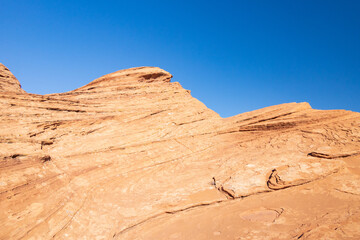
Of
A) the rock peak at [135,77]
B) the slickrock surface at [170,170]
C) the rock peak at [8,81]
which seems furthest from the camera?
the rock peak at [135,77]

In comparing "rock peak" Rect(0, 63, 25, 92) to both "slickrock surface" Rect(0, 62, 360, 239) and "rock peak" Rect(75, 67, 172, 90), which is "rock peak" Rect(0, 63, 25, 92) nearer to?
"slickrock surface" Rect(0, 62, 360, 239)

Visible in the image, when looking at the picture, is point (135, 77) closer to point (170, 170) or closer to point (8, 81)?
point (8, 81)

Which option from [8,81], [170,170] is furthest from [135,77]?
[170,170]

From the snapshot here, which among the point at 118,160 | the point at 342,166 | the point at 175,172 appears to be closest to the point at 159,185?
the point at 175,172

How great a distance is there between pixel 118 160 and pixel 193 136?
5095mm

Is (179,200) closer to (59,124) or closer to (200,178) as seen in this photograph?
(200,178)

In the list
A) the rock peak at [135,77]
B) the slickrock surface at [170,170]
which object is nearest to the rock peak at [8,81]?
the slickrock surface at [170,170]

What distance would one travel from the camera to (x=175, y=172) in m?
12.1

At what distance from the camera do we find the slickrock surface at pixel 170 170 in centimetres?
792

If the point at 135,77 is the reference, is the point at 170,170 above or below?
below

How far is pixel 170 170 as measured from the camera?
40.2 feet

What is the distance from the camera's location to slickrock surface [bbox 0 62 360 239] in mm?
7922

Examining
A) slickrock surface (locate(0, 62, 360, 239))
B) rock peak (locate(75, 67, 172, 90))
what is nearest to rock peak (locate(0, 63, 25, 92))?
slickrock surface (locate(0, 62, 360, 239))

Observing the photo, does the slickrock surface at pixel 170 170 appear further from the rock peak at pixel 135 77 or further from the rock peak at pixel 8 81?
the rock peak at pixel 135 77
